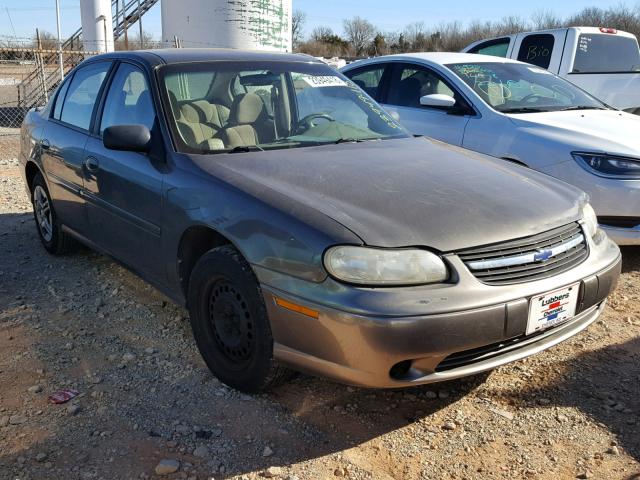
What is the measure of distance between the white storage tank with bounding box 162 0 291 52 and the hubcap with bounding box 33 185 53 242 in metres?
10.6

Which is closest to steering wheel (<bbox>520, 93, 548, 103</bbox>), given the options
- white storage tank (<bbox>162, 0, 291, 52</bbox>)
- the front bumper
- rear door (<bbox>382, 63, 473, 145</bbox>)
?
rear door (<bbox>382, 63, 473, 145</bbox>)

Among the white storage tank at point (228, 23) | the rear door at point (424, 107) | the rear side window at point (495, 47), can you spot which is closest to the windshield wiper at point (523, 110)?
the rear door at point (424, 107)

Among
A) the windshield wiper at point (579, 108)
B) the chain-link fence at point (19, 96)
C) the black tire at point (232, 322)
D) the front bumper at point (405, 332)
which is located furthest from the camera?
the chain-link fence at point (19, 96)

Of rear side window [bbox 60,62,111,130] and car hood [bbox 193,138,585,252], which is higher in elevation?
rear side window [bbox 60,62,111,130]

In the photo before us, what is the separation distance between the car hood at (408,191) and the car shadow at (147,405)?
0.88 m

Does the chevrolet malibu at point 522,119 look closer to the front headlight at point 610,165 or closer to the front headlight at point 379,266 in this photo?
the front headlight at point 610,165

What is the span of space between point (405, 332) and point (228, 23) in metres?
14.0

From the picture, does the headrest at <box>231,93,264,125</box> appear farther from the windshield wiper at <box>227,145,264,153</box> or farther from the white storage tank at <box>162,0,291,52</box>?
the white storage tank at <box>162,0,291,52</box>

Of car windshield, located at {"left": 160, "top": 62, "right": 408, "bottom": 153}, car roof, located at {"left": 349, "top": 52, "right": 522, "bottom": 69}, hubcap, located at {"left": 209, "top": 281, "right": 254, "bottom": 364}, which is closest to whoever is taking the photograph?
hubcap, located at {"left": 209, "top": 281, "right": 254, "bottom": 364}

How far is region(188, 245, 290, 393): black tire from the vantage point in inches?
104

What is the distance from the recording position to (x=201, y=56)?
144 inches

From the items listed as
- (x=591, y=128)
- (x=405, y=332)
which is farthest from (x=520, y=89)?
(x=405, y=332)

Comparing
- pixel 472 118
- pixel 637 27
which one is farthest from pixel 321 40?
pixel 472 118

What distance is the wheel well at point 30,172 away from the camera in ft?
16.3
